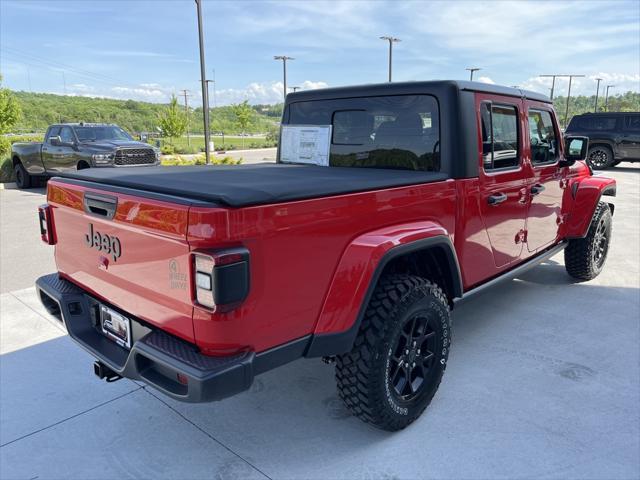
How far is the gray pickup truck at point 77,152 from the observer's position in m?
11.5

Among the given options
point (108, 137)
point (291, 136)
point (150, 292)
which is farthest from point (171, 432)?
point (108, 137)

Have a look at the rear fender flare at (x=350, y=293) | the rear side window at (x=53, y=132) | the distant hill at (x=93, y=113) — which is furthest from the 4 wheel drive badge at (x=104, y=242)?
the distant hill at (x=93, y=113)

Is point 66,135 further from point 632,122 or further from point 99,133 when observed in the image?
point 632,122

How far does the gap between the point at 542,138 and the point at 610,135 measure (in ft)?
49.0

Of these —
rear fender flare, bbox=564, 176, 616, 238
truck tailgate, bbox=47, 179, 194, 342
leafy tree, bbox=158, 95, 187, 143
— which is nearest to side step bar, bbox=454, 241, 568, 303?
rear fender flare, bbox=564, 176, 616, 238

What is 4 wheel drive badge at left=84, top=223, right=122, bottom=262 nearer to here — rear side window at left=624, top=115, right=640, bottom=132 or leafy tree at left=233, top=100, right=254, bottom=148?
rear side window at left=624, top=115, right=640, bottom=132

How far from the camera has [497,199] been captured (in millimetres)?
3238

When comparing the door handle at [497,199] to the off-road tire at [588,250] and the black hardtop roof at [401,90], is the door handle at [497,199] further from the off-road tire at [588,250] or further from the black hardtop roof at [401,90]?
the off-road tire at [588,250]

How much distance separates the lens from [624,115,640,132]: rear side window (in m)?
15.9

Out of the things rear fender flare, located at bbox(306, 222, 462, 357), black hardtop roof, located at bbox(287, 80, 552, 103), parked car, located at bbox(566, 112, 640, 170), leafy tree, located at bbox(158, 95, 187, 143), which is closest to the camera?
rear fender flare, located at bbox(306, 222, 462, 357)

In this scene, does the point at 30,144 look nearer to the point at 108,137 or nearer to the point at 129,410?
the point at 108,137

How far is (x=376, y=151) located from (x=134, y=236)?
1.85m

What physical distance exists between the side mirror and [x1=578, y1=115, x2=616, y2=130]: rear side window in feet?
47.4

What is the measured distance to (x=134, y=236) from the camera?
211 centimetres
